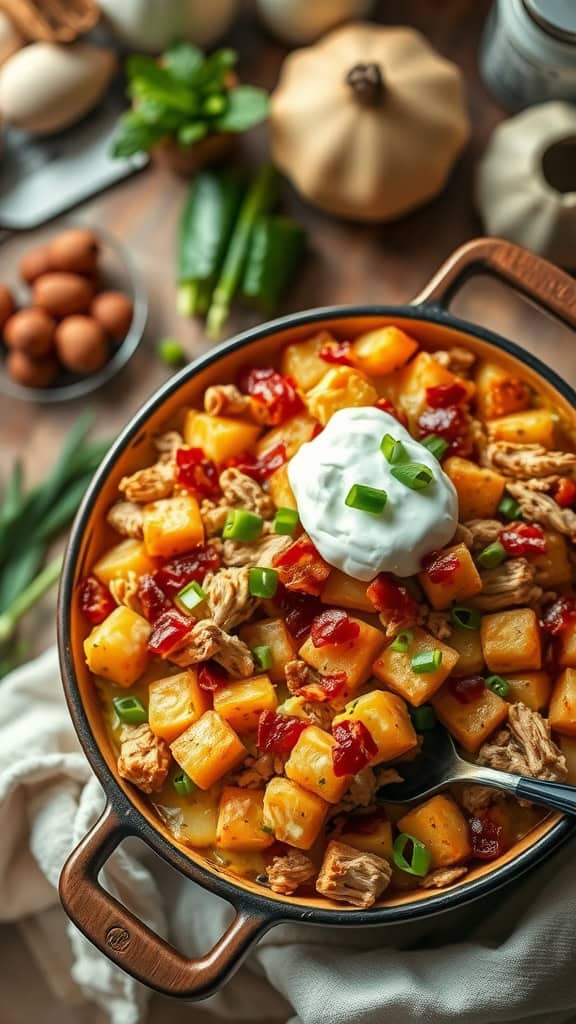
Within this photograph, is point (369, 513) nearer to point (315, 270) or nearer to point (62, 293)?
point (315, 270)

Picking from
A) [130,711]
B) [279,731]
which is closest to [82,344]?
[130,711]

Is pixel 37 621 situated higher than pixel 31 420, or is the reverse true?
pixel 31 420

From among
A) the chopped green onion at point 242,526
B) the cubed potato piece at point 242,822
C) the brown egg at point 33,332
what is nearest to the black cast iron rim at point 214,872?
the cubed potato piece at point 242,822

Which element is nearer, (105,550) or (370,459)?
(370,459)

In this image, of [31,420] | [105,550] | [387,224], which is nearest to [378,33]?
[387,224]

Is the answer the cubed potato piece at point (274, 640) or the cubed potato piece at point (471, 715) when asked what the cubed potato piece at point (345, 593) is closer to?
the cubed potato piece at point (274, 640)

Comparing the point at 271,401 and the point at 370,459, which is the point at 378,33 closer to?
the point at 271,401

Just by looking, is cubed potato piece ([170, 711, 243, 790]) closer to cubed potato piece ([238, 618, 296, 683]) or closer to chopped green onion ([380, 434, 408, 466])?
cubed potato piece ([238, 618, 296, 683])
